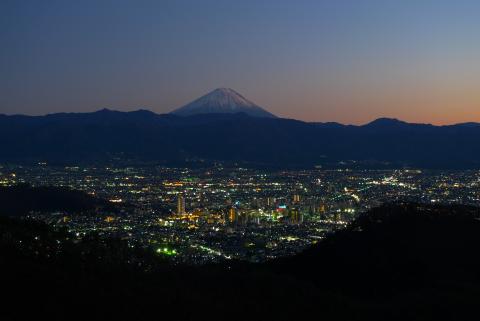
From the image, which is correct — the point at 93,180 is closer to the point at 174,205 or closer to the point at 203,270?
the point at 174,205

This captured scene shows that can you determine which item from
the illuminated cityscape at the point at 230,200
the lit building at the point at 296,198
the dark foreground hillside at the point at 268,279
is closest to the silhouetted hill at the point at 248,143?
the illuminated cityscape at the point at 230,200

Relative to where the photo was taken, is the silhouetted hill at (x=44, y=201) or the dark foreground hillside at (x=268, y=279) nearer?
the dark foreground hillside at (x=268, y=279)

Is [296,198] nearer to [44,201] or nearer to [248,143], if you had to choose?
[44,201]

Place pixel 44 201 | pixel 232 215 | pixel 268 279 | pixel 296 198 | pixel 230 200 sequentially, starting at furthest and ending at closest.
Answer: pixel 296 198 → pixel 230 200 → pixel 44 201 → pixel 232 215 → pixel 268 279

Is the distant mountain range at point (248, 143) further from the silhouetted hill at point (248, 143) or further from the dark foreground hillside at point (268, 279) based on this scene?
the dark foreground hillside at point (268, 279)

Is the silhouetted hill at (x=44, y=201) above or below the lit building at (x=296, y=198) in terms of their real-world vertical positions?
above

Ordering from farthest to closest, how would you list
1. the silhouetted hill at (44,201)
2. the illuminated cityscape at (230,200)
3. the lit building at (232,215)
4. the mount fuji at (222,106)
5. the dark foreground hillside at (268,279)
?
the mount fuji at (222,106) < the silhouetted hill at (44,201) < the lit building at (232,215) < the illuminated cityscape at (230,200) < the dark foreground hillside at (268,279)

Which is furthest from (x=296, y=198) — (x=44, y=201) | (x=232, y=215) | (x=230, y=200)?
(x=44, y=201)
